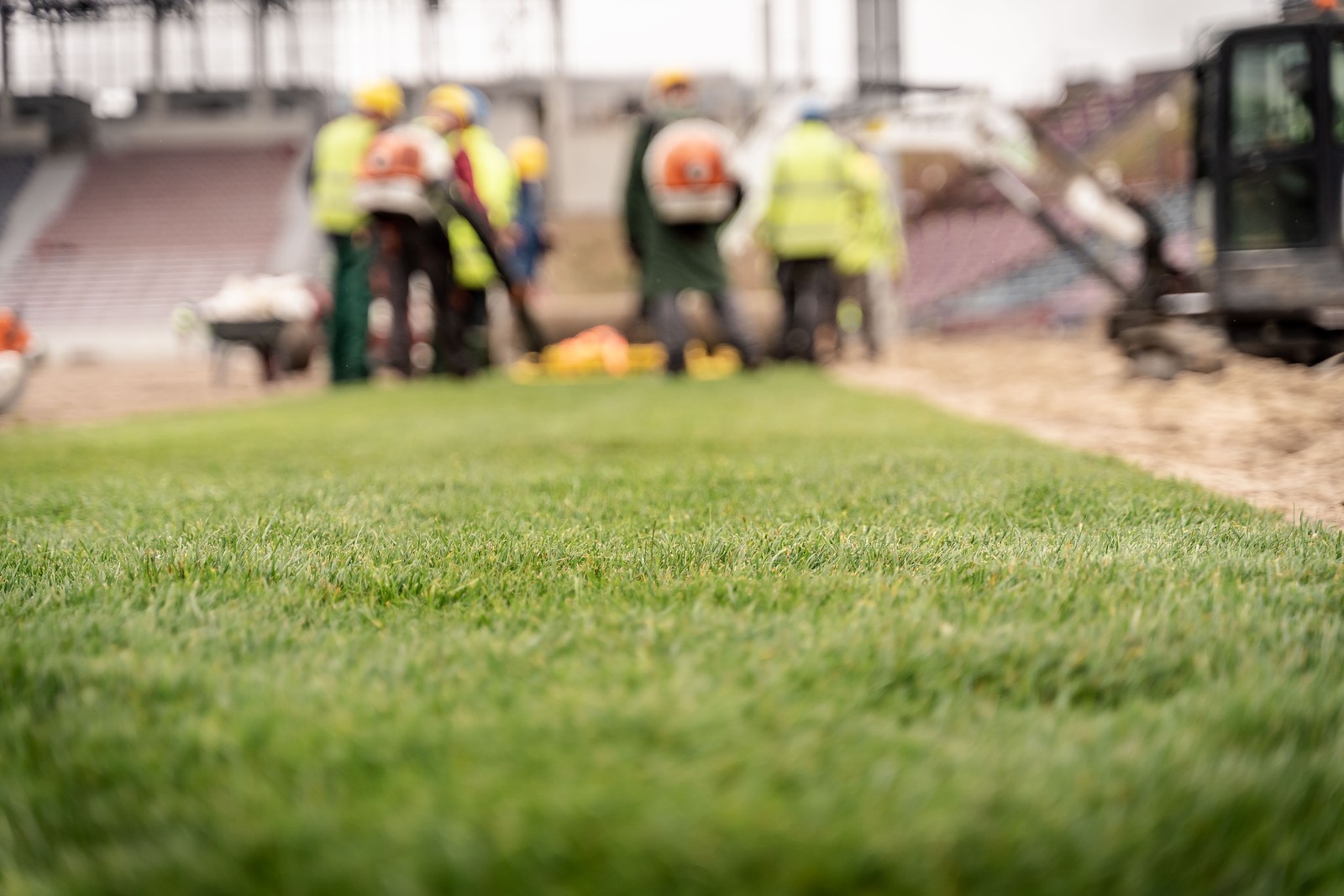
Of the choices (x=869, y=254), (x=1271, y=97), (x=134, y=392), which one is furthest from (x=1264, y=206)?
(x=134, y=392)

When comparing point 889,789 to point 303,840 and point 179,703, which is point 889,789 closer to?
point 303,840

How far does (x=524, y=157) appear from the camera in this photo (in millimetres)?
12719

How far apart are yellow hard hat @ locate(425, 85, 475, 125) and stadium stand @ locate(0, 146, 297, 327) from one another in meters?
19.1

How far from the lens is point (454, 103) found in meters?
9.56

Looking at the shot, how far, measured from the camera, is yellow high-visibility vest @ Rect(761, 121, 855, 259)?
946 cm

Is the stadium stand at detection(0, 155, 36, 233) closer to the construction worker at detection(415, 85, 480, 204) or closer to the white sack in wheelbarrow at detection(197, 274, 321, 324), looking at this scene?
the white sack in wheelbarrow at detection(197, 274, 321, 324)

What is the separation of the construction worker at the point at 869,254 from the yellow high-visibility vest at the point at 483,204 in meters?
3.44

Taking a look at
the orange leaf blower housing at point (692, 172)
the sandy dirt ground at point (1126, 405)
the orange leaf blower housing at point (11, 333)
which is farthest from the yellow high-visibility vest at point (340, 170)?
the orange leaf blower housing at point (11, 333)

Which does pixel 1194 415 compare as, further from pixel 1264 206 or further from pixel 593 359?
pixel 593 359

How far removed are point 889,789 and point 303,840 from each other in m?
0.48

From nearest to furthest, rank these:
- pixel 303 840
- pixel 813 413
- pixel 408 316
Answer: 1. pixel 303 840
2. pixel 813 413
3. pixel 408 316

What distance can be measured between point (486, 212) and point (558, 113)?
38.7ft

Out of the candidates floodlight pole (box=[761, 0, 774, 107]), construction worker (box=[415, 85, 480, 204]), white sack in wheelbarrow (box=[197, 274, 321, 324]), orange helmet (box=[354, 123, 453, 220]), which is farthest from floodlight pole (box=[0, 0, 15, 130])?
orange helmet (box=[354, 123, 453, 220])

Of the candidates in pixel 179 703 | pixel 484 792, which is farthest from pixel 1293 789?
pixel 179 703
